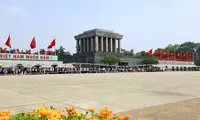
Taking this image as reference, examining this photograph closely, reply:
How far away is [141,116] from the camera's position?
521cm

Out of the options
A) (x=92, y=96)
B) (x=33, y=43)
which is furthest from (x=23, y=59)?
(x=92, y=96)

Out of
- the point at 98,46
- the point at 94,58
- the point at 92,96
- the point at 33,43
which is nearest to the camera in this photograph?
the point at 92,96

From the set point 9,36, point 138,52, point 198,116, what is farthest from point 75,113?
point 138,52

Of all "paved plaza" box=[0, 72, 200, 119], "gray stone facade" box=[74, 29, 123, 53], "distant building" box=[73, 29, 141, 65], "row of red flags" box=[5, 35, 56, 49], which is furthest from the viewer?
"gray stone facade" box=[74, 29, 123, 53]

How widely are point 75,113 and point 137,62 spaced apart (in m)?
81.9

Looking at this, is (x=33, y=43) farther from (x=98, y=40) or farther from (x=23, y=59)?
(x=98, y=40)

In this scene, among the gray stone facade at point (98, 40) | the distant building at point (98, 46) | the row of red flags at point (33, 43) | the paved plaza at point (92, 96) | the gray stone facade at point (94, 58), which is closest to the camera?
the paved plaza at point (92, 96)

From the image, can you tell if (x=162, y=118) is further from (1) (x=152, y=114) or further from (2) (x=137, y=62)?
(2) (x=137, y=62)

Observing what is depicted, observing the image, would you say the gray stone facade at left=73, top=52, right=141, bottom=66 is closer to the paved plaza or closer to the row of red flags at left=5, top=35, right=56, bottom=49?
the row of red flags at left=5, top=35, right=56, bottom=49

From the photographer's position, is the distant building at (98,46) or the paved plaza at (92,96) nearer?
the paved plaza at (92,96)

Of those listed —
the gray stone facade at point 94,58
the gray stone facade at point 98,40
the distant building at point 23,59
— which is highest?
the gray stone facade at point 98,40

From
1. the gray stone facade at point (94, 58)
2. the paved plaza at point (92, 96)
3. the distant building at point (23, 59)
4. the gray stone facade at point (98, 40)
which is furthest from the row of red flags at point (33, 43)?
the gray stone facade at point (98, 40)

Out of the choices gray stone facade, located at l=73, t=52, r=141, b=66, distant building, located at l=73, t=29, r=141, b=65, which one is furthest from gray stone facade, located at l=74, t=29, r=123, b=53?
gray stone facade, located at l=73, t=52, r=141, b=66

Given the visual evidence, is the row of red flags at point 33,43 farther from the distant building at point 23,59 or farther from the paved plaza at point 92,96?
the paved plaza at point 92,96
